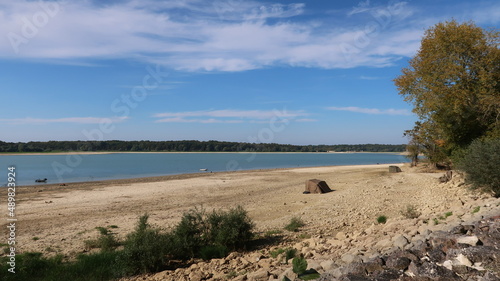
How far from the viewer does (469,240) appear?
5.04m

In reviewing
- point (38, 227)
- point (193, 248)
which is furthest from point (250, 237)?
point (38, 227)

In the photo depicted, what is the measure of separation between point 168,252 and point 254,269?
262 centimetres

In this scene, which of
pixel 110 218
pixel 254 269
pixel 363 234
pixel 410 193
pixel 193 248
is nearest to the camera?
pixel 254 269

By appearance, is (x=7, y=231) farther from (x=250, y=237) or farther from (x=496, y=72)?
(x=496, y=72)

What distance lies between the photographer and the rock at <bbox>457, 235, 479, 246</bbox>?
4.96 meters

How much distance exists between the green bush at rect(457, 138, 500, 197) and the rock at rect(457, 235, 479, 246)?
612 cm

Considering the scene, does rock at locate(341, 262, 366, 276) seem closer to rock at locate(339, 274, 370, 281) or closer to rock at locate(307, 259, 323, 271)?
rock at locate(339, 274, 370, 281)

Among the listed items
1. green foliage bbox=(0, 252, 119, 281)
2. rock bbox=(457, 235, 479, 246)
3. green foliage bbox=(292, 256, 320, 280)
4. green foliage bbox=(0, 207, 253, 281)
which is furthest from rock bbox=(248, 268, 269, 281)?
green foliage bbox=(0, 252, 119, 281)

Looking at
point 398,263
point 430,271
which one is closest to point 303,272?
point 398,263

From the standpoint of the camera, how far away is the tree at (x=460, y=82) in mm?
15766

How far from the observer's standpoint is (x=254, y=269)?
688 centimetres

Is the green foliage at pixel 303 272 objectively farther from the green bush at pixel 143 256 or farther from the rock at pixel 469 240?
the green bush at pixel 143 256

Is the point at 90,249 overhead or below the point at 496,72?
below

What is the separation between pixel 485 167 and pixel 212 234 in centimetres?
839
